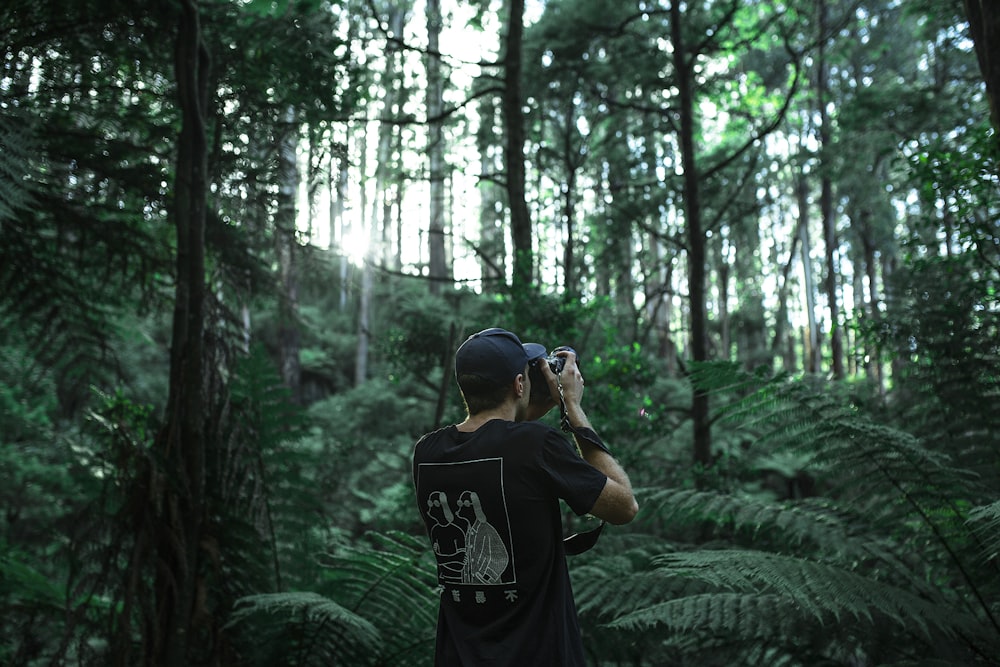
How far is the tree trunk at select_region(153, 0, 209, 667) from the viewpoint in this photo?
322 centimetres

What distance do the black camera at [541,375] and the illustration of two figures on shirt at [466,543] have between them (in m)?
0.43

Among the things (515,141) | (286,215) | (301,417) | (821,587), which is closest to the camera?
(821,587)

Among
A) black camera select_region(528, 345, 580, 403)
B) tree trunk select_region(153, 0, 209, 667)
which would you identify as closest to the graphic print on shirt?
black camera select_region(528, 345, 580, 403)

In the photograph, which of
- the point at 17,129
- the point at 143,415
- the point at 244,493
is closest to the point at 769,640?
the point at 244,493

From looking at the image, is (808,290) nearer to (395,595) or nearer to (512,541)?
(395,595)

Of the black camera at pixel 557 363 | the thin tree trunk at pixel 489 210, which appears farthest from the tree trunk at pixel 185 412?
the thin tree trunk at pixel 489 210

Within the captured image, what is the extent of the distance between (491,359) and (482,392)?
0.10 m

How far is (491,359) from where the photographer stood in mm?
2107

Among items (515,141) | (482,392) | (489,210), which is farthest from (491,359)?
(489,210)

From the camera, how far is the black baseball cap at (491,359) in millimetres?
2105

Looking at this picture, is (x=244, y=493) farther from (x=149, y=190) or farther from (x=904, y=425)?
(x=904, y=425)

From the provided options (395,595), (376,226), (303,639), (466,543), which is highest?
(376,226)

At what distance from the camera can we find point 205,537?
3500 mm

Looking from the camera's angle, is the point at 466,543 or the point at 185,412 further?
the point at 185,412
